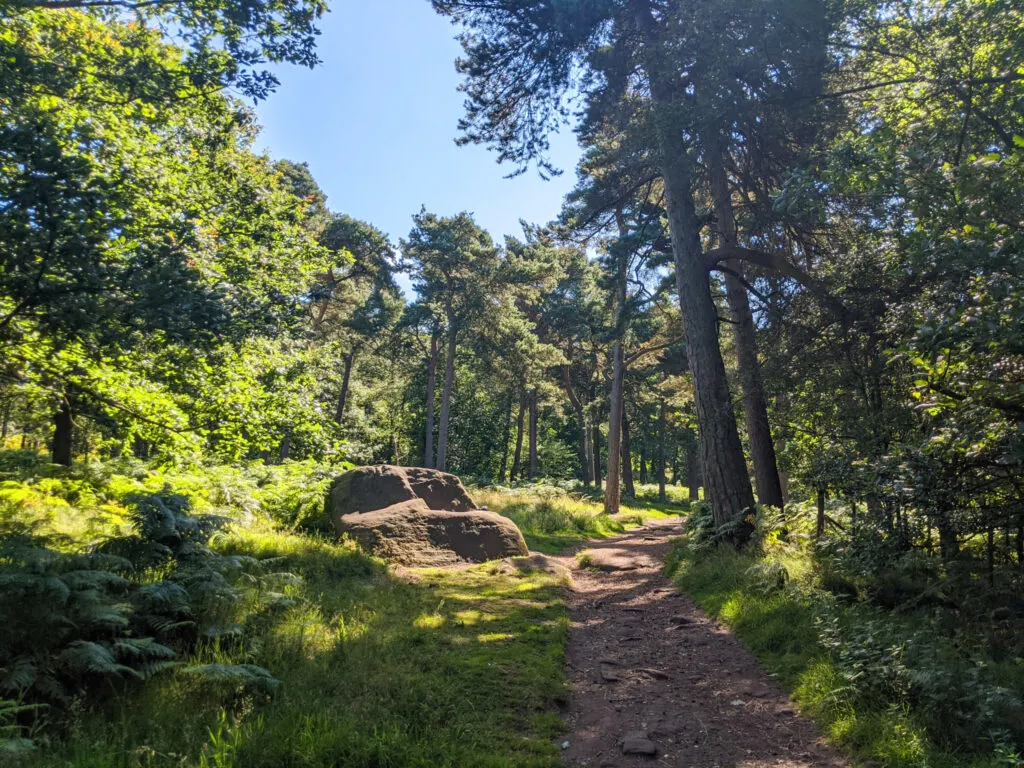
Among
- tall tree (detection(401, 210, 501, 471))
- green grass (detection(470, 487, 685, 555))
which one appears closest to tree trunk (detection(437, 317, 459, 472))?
tall tree (detection(401, 210, 501, 471))

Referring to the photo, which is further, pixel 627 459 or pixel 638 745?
pixel 627 459

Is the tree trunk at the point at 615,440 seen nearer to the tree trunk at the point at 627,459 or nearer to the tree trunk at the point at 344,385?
the tree trunk at the point at 627,459

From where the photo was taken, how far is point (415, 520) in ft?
34.4

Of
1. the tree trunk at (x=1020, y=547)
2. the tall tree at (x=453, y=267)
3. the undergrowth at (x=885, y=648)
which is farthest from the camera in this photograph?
the tall tree at (x=453, y=267)

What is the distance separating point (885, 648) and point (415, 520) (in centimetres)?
767

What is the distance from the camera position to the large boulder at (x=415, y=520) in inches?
390

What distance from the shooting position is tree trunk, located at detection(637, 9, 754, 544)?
10844mm

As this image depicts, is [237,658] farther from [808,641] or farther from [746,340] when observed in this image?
[746,340]

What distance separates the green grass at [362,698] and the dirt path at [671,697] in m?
0.38

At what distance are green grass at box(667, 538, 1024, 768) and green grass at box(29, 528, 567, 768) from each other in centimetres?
224

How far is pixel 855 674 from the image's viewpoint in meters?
4.63

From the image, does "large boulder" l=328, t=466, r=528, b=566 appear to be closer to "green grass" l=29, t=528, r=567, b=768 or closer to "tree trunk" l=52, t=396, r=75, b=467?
"green grass" l=29, t=528, r=567, b=768

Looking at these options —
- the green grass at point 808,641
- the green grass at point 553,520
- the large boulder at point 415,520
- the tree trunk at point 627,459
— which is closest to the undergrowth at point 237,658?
the large boulder at point 415,520

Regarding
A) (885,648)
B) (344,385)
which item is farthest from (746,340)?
A: (344,385)
